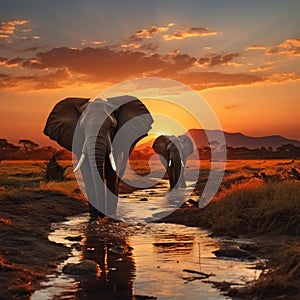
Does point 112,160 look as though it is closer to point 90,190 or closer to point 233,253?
point 90,190

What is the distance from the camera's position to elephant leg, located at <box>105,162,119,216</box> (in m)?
16.6

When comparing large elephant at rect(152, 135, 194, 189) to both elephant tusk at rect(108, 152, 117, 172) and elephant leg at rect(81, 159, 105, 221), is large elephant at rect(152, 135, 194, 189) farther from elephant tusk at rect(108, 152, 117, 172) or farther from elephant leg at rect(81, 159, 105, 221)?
elephant leg at rect(81, 159, 105, 221)

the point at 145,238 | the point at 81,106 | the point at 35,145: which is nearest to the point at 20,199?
the point at 81,106

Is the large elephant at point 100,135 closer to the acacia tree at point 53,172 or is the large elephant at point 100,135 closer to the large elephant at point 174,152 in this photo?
the large elephant at point 174,152

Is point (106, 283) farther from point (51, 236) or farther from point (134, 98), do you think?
point (134, 98)

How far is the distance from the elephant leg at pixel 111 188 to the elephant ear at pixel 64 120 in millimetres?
1533

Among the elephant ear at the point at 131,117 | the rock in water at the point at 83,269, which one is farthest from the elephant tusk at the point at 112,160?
the rock in water at the point at 83,269

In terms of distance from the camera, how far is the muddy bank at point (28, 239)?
8414 millimetres

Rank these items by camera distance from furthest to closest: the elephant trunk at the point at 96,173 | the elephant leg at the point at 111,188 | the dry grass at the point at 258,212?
1. the elephant leg at the point at 111,188
2. the elephant trunk at the point at 96,173
3. the dry grass at the point at 258,212

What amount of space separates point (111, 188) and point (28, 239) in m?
5.39

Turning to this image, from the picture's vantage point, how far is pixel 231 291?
25.3 feet

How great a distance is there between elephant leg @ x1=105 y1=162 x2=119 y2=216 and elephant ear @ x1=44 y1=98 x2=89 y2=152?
153cm

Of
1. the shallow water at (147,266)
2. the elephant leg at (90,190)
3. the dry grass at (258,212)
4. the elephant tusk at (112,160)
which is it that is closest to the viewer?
the shallow water at (147,266)

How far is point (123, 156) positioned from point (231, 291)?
11819 mm
